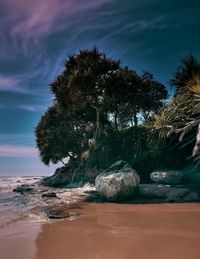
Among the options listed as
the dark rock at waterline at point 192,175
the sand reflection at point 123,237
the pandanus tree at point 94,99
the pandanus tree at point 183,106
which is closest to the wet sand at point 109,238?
the sand reflection at point 123,237

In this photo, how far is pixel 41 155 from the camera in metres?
32.8

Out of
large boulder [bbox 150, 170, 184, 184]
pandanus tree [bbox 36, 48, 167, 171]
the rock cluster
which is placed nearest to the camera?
the rock cluster

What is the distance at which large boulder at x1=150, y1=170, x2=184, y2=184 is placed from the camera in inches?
663

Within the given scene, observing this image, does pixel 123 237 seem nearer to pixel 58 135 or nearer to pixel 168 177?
pixel 168 177

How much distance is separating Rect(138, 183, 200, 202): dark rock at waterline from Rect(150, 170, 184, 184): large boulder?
837 mm

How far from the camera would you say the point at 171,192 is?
1491cm

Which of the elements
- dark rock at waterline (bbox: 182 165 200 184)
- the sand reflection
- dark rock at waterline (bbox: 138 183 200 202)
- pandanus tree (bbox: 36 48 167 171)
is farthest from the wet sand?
pandanus tree (bbox: 36 48 167 171)

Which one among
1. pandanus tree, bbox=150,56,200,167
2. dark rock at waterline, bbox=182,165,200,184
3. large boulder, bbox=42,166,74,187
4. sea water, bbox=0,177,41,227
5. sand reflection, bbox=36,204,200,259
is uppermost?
pandanus tree, bbox=150,56,200,167

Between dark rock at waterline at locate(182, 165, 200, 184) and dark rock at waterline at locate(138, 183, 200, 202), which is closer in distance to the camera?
dark rock at waterline at locate(138, 183, 200, 202)

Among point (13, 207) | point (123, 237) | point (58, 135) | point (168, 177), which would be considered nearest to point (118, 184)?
point (168, 177)

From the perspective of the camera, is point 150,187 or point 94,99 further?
point 94,99

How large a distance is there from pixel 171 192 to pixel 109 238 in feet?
28.6

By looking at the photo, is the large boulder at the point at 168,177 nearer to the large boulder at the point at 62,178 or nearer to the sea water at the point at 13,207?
the sea water at the point at 13,207

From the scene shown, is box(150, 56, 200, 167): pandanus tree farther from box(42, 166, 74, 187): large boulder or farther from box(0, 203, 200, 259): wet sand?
box(42, 166, 74, 187): large boulder
